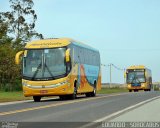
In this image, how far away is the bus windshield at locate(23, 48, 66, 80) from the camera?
30.1 metres

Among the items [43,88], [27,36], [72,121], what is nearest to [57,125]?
[72,121]

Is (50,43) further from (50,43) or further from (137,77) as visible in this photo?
(137,77)

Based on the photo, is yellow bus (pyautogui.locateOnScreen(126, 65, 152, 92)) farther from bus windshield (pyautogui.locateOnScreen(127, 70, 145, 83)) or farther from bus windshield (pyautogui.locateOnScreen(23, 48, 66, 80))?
bus windshield (pyautogui.locateOnScreen(23, 48, 66, 80))

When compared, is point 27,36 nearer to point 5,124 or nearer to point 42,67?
point 42,67

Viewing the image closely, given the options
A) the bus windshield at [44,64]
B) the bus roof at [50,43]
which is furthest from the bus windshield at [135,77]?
the bus windshield at [44,64]

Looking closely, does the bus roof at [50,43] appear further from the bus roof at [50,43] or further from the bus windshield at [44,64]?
the bus windshield at [44,64]

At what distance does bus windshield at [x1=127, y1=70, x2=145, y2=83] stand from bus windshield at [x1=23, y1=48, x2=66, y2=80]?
40120 mm

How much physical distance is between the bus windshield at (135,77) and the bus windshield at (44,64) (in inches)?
1580

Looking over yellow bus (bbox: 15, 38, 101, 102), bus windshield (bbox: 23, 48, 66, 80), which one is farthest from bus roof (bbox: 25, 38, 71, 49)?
bus windshield (bbox: 23, 48, 66, 80)

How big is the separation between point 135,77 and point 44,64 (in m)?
41.4

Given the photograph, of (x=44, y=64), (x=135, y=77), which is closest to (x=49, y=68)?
(x=44, y=64)

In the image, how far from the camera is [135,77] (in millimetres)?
70562

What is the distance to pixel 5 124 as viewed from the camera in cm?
1440

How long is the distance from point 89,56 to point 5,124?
22719 millimetres
